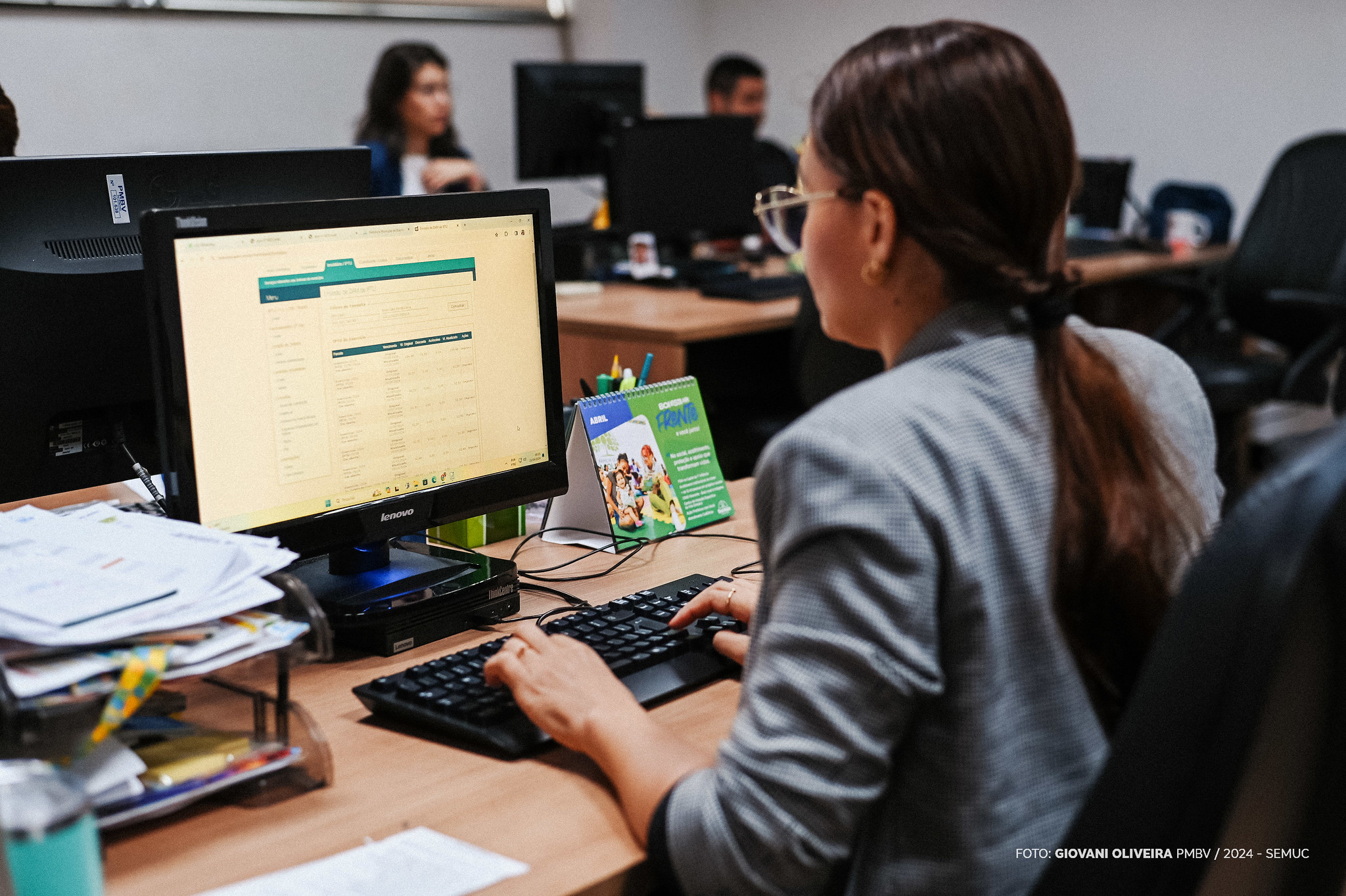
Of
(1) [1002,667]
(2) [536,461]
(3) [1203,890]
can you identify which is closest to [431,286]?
(2) [536,461]

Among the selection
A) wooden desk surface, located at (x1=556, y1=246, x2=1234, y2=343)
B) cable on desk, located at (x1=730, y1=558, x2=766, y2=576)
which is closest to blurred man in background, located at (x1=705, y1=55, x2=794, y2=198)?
wooden desk surface, located at (x1=556, y1=246, x2=1234, y2=343)

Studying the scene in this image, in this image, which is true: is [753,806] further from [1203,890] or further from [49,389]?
[49,389]

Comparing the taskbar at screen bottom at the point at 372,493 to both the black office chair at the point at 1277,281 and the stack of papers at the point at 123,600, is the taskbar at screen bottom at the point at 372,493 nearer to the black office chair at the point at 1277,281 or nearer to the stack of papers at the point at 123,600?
the stack of papers at the point at 123,600

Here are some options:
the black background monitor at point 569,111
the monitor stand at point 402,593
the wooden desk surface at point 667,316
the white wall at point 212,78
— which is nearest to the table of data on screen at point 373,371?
the monitor stand at point 402,593

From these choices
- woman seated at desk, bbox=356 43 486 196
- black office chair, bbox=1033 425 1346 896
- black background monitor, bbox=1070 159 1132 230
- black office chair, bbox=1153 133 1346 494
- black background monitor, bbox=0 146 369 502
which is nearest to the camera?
black office chair, bbox=1033 425 1346 896

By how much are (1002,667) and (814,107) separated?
1.37ft

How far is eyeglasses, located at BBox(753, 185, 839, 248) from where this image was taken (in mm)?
956

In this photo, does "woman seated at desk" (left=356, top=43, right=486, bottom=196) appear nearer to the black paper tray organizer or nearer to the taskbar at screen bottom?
the taskbar at screen bottom

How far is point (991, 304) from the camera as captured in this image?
0.88 metres

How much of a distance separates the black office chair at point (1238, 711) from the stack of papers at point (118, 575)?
1.95ft

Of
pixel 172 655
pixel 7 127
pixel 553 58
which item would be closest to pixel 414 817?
pixel 172 655

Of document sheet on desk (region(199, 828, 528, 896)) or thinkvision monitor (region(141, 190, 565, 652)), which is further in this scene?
thinkvision monitor (region(141, 190, 565, 652))

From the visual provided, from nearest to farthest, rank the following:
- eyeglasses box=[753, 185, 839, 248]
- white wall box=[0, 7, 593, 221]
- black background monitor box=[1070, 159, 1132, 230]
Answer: eyeglasses box=[753, 185, 839, 248], white wall box=[0, 7, 593, 221], black background monitor box=[1070, 159, 1132, 230]

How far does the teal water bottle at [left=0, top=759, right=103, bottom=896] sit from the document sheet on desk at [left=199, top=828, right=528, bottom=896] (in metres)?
0.11
